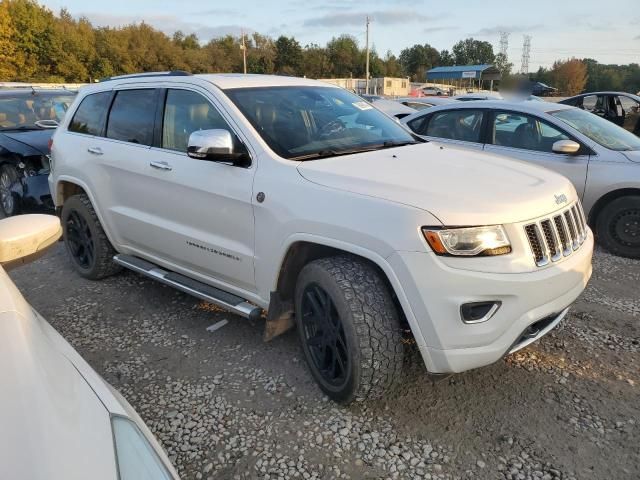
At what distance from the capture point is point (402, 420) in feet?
9.04

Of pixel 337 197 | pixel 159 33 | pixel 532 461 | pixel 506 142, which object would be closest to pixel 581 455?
pixel 532 461

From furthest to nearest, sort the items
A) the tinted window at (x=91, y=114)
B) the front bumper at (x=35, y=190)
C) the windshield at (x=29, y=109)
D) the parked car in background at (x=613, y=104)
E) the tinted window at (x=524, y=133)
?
the parked car in background at (x=613, y=104), the windshield at (x=29, y=109), the front bumper at (x=35, y=190), the tinted window at (x=524, y=133), the tinted window at (x=91, y=114)

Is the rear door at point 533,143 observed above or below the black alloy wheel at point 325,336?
above

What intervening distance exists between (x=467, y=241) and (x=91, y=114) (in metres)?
3.72

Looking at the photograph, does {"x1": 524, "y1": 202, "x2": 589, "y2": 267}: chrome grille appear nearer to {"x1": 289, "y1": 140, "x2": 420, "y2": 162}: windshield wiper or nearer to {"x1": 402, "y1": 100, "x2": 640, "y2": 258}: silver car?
{"x1": 289, "y1": 140, "x2": 420, "y2": 162}: windshield wiper

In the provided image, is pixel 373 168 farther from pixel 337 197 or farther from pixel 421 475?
pixel 421 475

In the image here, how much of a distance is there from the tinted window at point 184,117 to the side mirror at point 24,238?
1434 mm

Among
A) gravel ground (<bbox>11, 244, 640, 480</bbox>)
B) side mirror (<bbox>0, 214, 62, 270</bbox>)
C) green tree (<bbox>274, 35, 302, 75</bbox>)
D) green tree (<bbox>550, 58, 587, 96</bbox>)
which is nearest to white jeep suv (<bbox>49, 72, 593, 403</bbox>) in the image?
gravel ground (<bbox>11, 244, 640, 480</bbox>)

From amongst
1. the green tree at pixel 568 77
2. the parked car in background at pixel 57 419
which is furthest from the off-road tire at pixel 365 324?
the green tree at pixel 568 77

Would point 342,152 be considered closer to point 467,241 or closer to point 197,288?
point 467,241

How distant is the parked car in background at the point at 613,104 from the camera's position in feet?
39.3

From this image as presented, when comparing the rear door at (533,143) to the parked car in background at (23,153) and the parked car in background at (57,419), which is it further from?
the parked car in background at (23,153)

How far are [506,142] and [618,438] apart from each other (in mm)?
4008

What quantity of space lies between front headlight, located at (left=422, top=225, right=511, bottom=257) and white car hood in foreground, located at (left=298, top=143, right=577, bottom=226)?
0.04 metres
